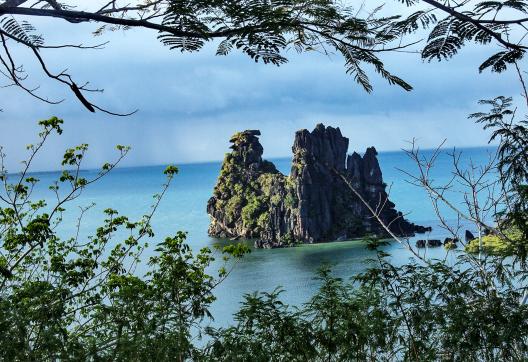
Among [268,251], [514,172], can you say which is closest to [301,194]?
[268,251]

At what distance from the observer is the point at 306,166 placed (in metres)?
37.9

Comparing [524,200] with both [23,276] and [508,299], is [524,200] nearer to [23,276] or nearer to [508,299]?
[508,299]

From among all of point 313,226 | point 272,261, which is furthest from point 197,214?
point 272,261

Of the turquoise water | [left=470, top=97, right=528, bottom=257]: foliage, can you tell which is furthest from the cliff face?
[left=470, top=97, right=528, bottom=257]: foliage

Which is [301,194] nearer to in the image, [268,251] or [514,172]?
[268,251]

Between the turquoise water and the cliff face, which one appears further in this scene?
the cliff face

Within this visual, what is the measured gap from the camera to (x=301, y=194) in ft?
123

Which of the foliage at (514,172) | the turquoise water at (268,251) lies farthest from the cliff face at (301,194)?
the foliage at (514,172)

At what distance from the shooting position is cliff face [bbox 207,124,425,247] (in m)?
37.9

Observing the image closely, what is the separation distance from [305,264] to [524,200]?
27.5 metres

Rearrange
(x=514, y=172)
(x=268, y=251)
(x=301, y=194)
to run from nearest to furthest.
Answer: (x=514, y=172)
(x=268, y=251)
(x=301, y=194)

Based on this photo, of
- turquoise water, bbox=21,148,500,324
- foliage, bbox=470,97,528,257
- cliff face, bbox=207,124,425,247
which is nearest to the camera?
foliage, bbox=470,97,528,257

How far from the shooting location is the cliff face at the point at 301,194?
37938 mm

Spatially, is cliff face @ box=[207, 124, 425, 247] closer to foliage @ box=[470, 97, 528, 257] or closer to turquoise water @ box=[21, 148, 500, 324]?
turquoise water @ box=[21, 148, 500, 324]
